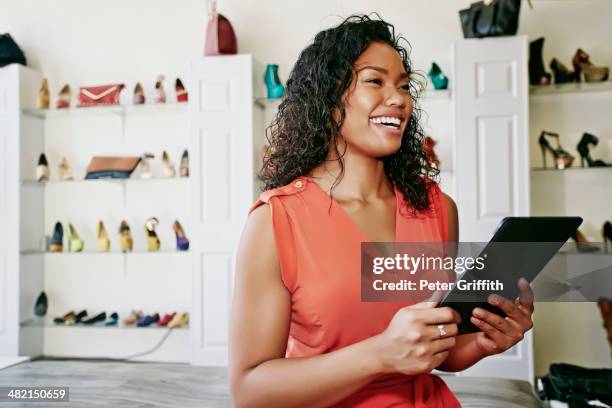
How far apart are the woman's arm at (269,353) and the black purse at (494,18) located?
2.86 metres

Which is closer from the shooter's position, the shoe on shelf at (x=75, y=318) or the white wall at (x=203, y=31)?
the white wall at (x=203, y=31)

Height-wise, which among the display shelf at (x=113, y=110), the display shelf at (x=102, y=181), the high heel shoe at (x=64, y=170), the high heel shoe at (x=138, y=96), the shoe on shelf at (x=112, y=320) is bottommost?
the shoe on shelf at (x=112, y=320)

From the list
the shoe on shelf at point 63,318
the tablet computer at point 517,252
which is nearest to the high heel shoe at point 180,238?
the shoe on shelf at point 63,318

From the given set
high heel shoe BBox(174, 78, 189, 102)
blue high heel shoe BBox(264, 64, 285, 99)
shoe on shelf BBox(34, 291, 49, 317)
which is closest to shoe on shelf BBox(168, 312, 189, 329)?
shoe on shelf BBox(34, 291, 49, 317)

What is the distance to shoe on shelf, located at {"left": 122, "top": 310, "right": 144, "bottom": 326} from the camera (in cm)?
389

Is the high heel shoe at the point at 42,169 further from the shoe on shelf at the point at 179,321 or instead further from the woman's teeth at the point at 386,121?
the woman's teeth at the point at 386,121

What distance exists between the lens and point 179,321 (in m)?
3.81

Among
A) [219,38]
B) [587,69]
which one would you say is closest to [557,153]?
[587,69]

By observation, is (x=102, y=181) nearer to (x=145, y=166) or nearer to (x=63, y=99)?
(x=145, y=166)

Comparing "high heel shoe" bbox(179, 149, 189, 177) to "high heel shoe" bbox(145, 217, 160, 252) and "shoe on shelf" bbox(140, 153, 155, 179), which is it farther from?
"high heel shoe" bbox(145, 217, 160, 252)

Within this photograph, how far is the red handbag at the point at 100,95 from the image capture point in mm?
3916

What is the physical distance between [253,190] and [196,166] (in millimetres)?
436

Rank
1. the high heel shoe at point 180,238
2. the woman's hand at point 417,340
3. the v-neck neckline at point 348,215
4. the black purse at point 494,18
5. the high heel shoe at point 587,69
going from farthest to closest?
the high heel shoe at point 180,238 → the high heel shoe at point 587,69 → the black purse at point 494,18 → the v-neck neckline at point 348,215 → the woman's hand at point 417,340

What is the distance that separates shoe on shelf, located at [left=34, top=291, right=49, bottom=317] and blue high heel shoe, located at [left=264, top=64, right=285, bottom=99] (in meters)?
2.37
